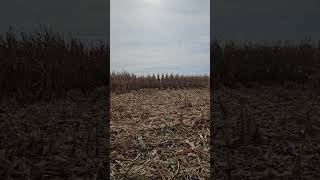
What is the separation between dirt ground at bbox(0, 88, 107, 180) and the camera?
3775 millimetres

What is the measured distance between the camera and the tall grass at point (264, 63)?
9.87 metres

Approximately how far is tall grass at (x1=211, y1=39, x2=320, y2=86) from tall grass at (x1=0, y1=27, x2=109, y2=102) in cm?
263

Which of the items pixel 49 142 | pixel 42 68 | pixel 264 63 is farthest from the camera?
pixel 264 63

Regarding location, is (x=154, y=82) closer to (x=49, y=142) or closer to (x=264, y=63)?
(x=264, y=63)

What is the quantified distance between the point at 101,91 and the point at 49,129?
3234 millimetres

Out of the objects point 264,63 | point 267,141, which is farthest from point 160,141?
point 264,63

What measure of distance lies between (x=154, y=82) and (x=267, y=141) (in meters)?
7.42

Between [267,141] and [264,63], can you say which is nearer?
[267,141]

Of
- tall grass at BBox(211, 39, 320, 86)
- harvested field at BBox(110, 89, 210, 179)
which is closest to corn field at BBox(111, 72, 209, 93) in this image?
tall grass at BBox(211, 39, 320, 86)

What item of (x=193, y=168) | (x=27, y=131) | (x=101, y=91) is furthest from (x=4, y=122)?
(x=101, y=91)

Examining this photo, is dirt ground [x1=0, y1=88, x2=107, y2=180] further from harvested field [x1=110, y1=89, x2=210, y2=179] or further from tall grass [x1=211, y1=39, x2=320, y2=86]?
tall grass [x1=211, y1=39, x2=320, y2=86]

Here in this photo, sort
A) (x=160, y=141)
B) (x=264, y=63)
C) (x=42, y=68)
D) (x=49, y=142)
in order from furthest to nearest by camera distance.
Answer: (x=264, y=63) < (x=42, y=68) < (x=160, y=141) < (x=49, y=142)

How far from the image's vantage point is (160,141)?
5055 mm

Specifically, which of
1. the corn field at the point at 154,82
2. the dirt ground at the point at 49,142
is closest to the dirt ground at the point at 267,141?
the dirt ground at the point at 49,142
